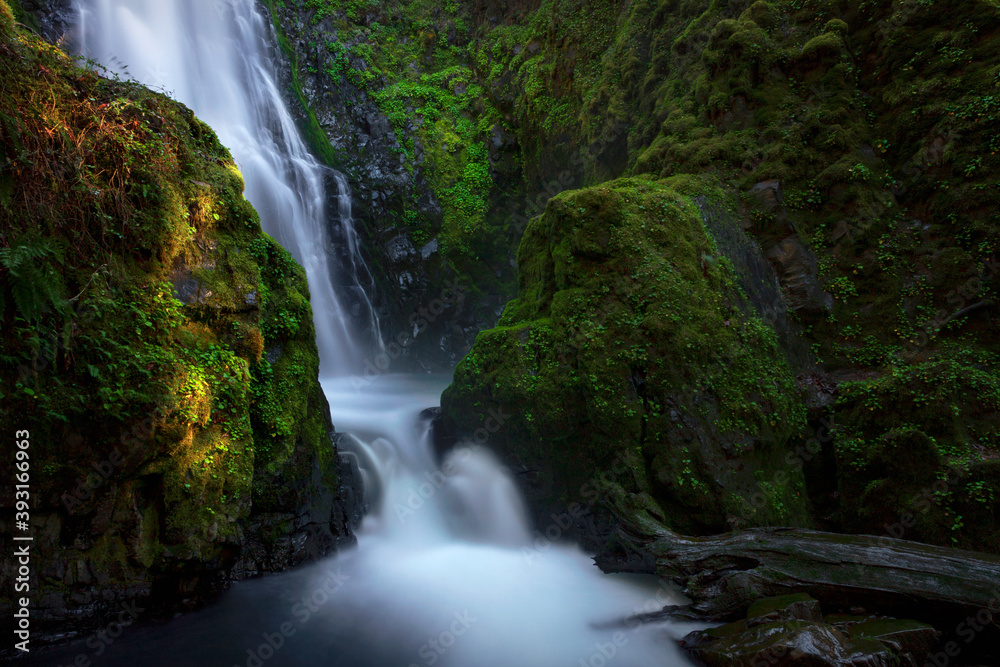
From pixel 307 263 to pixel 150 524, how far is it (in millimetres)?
9764

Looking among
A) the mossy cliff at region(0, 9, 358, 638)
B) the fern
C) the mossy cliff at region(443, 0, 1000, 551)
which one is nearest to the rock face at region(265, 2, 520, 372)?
the mossy cliff at region(443, 0, 1000, 551)

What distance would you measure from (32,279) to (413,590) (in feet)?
16.1

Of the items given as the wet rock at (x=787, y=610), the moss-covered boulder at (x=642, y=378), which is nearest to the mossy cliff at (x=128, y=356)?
the moss-covered boulder at (x=642, y=378)

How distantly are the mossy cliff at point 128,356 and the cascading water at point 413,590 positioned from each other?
53 centimetres

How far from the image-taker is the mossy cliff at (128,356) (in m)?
3.97

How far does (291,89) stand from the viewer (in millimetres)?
16219

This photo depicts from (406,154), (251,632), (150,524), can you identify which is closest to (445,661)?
(251,632)

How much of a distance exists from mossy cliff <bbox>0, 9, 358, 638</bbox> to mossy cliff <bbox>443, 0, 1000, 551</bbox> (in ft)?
11.6

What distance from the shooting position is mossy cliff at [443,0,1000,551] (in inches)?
226

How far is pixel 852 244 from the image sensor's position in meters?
7.30

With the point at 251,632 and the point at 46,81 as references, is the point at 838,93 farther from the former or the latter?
the point at 251,632

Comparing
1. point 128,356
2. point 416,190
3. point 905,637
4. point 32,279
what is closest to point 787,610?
point 905,637

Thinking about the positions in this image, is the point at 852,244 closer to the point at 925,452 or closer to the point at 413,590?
the point at 925,452

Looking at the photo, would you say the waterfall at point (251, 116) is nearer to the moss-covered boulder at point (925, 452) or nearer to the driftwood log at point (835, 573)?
the driftwood log at point (835, 573)
